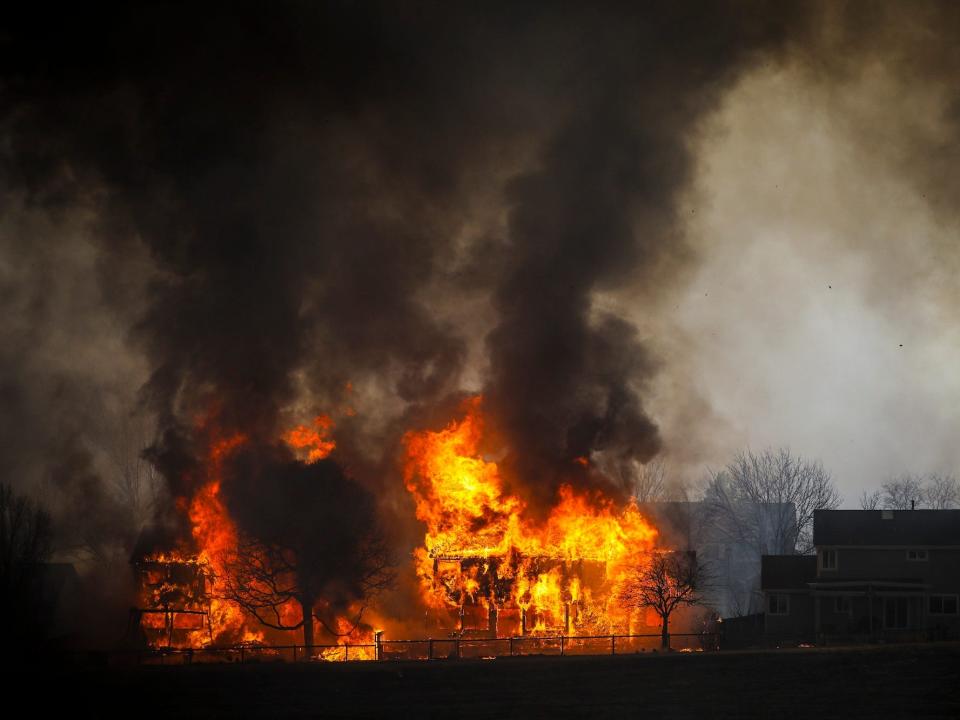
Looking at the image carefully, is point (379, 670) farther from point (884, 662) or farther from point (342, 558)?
point (884, 662)

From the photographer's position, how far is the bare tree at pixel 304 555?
5647 cm

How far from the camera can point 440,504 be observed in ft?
198

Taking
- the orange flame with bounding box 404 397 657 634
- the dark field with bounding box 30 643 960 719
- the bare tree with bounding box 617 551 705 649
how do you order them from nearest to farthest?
the dark field with bounding box 30 643 960 719, the orange flame with bounding box 404 397 657 634, the bare tree with bounding box 617 551 705 649

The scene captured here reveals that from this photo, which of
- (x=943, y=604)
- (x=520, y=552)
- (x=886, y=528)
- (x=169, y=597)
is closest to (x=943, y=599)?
(x=943, y=604)

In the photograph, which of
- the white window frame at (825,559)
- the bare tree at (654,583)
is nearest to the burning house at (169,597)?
the bare tree at (654,583)

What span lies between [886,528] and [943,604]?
17.9ft

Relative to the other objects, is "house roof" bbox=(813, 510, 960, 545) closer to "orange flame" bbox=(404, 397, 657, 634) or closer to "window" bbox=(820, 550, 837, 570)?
"window" bbox=(820, 550, 837, 570)

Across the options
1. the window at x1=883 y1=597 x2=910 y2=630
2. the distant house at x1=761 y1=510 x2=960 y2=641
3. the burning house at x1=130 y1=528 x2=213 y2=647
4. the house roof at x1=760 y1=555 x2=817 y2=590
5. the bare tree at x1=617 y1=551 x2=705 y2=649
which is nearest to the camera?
the burning house at x1=130 y1=528 x2=213 y2=647

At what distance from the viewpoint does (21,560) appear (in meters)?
57.5

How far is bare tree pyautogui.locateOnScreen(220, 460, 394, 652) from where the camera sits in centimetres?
5647

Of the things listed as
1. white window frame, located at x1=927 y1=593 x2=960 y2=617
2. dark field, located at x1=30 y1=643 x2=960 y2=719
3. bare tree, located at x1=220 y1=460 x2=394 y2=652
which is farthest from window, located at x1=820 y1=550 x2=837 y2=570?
bare tree, located at x1=220 y1=460 x2=394 y2=652

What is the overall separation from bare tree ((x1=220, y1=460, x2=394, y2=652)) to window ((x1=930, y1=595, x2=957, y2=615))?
27.8m

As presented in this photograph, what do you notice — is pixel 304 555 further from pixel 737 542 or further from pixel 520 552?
pixel 737 542

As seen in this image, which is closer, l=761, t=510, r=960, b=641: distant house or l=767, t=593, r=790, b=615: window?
l=761, t=510, r=960, b=641: distant house
